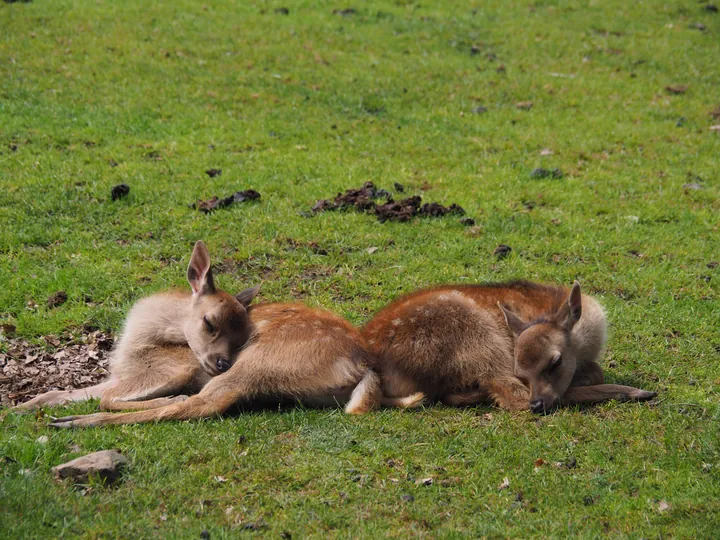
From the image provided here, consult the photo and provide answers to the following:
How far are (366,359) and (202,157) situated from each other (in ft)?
20.1

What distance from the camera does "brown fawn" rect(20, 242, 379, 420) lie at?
6.32 metres

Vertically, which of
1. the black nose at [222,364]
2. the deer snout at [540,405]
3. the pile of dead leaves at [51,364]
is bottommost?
the deer snout at [540,405]

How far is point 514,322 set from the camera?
6.78 metres

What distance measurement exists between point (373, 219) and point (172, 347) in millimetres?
3897

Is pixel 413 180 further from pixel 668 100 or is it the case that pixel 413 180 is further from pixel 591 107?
pixel 668 100

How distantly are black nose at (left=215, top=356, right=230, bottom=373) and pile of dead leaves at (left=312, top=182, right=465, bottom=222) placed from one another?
4.13m

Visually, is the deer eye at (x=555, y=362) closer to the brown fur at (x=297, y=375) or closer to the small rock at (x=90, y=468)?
the brown fur at (x=297, y=375)

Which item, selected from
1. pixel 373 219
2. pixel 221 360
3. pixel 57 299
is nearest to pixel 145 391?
pixel 221 360

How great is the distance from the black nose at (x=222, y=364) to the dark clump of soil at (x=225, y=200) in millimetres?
4068

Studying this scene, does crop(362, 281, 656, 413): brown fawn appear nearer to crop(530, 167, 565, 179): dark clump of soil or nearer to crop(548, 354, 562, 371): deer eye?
crop(548, 354, 562, 371): deer eye

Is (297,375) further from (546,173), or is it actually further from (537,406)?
(546,173)

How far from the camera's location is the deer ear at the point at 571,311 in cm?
679

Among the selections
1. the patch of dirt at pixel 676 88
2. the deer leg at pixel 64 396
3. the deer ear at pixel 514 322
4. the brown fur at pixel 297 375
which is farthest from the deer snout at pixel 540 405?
the patch of dirt at pixel 676 88

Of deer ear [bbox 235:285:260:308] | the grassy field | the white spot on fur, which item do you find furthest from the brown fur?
deer ear [bbox 235:285:260:308]
